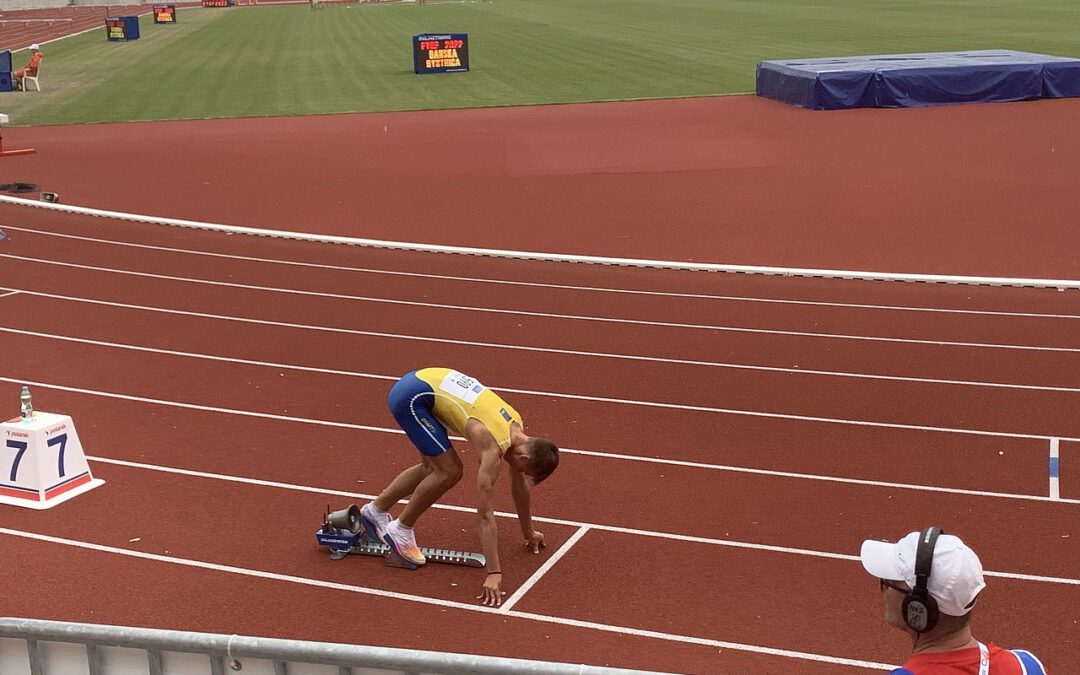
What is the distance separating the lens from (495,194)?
1983cm

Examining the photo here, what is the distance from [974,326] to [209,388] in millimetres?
7386

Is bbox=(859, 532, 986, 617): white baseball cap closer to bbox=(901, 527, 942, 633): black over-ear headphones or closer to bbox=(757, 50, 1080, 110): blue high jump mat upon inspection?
bbox=(901, 527, 942, 633): black over-ear headphones

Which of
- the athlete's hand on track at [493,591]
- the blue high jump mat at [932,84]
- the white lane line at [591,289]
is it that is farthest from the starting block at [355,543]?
the blue high jump mat at [932,84]

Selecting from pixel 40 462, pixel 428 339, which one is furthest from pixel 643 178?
pixel 40 462

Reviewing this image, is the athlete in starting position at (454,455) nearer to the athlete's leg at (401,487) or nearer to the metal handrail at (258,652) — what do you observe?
the athlete's leg at (401,487)

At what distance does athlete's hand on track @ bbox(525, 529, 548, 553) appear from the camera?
7.58 m

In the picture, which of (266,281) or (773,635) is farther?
(266,281)

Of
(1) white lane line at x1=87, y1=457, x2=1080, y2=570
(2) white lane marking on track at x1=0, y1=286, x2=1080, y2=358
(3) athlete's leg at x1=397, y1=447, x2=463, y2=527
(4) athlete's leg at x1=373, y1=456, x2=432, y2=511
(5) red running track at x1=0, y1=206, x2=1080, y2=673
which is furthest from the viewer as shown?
(2) white lane marking on track at x1=0, y1=286, x2=1080, y2=358

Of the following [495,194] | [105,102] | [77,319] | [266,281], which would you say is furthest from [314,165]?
[105,102]

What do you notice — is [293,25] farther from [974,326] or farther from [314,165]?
[974,326]

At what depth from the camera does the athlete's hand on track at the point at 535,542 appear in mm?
7580

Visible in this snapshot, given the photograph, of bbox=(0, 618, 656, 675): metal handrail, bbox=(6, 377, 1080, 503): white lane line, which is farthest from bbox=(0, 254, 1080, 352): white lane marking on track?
bbox=(0, 618, 656, 675): metal handrail

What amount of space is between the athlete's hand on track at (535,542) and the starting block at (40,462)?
3.31m

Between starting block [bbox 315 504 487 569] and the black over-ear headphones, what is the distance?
14.3 ft
